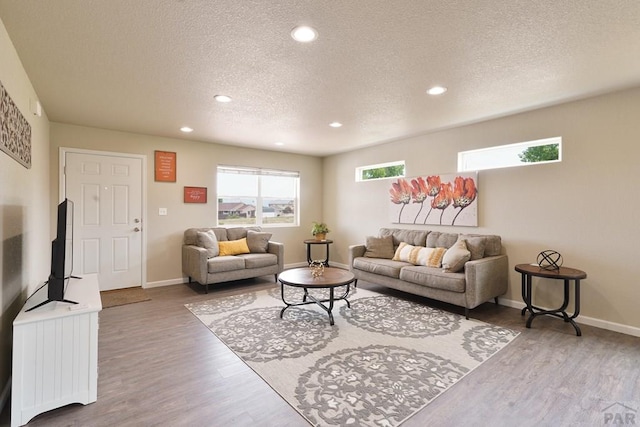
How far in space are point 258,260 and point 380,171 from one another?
2.70 meters

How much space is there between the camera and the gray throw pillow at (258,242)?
5.18 metres

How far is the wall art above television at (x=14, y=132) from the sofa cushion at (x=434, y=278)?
3860 millimetres

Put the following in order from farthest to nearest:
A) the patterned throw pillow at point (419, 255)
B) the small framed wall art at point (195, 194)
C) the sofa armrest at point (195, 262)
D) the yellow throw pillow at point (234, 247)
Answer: the small framed wall art at point (195, 194)
the yellow throw pillow at point (234, 247)
the sofa armrest at point (195, 262)
the patterned throw pillow at point (419, 255)

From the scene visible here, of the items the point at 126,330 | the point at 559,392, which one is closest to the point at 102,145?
the point at 126,330

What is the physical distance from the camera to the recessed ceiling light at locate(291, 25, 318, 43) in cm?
198

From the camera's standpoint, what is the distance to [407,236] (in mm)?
4734

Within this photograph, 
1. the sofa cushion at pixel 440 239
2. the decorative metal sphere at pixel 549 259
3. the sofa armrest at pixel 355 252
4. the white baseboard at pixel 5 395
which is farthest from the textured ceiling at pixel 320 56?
the white baseboard at pixel 5 395

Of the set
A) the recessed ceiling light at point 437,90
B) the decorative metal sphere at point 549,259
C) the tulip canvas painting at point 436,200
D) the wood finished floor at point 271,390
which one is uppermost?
the recessed ceiling light at point 437,90

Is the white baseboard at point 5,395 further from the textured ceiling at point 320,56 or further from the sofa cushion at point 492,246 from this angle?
the sofa cushion at point 492,246

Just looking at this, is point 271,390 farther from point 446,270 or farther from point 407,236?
point 407,236

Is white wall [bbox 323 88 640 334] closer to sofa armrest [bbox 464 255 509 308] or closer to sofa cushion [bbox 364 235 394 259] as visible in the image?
sofa armrest [bbox 464 255 509 308]

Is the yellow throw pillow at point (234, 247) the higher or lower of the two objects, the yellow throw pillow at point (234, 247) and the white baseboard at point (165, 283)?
the higher

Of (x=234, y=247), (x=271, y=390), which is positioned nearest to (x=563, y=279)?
(x=271, y=390)

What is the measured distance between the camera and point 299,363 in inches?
95.2
